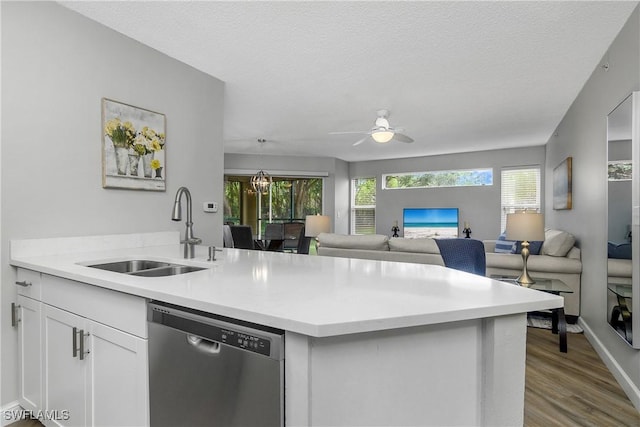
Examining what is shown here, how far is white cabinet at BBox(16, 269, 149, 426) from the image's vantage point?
129 centimetres

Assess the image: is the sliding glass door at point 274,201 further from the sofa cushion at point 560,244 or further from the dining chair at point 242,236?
the sofa cushion at point 560,244

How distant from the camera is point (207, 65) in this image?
3029 mm

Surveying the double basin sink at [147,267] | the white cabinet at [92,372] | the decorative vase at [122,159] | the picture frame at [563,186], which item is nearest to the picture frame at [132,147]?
the decorative vase at [122,159]

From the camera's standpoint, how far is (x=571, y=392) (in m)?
2.19

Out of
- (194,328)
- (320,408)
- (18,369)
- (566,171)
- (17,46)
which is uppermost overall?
(17,46)

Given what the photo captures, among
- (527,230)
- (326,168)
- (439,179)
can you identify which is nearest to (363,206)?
(326,168)

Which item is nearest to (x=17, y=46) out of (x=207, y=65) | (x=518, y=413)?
(x=207, y=65)

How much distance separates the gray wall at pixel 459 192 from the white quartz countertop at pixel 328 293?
6.22 metres

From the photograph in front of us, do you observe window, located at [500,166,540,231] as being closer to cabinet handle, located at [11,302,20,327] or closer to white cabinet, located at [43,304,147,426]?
white cabinet, located at [43,304,147,426]

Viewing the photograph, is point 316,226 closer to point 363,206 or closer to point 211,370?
point 211,370

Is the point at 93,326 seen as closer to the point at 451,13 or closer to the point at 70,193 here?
the point at 70,193

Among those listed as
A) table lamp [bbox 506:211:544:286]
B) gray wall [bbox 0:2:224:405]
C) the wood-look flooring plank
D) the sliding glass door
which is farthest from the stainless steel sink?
the sliding glass door

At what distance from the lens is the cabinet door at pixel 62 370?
1509mm

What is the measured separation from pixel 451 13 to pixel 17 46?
2533 millimetres
